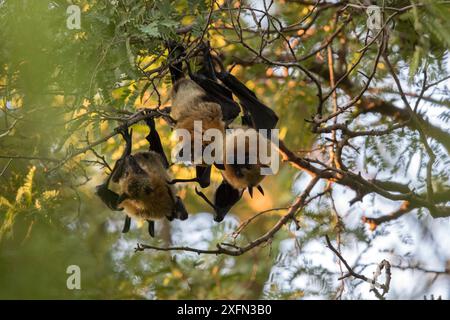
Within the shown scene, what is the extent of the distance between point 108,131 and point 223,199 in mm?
912

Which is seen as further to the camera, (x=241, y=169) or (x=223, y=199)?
(x=223, y=199)

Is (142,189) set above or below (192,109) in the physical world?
below

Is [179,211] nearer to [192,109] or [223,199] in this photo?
[223,199]

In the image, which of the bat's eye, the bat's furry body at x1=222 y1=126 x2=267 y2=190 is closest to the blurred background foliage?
the bat's eye

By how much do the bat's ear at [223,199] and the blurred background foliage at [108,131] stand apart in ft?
1.24

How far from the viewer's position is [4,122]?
437cm

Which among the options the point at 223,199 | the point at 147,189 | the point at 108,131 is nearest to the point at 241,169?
the point at 223,199

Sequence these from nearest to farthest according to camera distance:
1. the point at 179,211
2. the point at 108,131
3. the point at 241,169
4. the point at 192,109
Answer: the point at 241,169 → the point at 192,109 → the point at 179,211 → the point at 108,131

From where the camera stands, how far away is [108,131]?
4676 millimetres

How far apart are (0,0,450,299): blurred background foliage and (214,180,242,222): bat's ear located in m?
0.38

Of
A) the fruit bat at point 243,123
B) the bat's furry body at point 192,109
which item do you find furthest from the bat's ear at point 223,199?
the bat's furry body at point 192,109

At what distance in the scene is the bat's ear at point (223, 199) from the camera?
450 centimetres
